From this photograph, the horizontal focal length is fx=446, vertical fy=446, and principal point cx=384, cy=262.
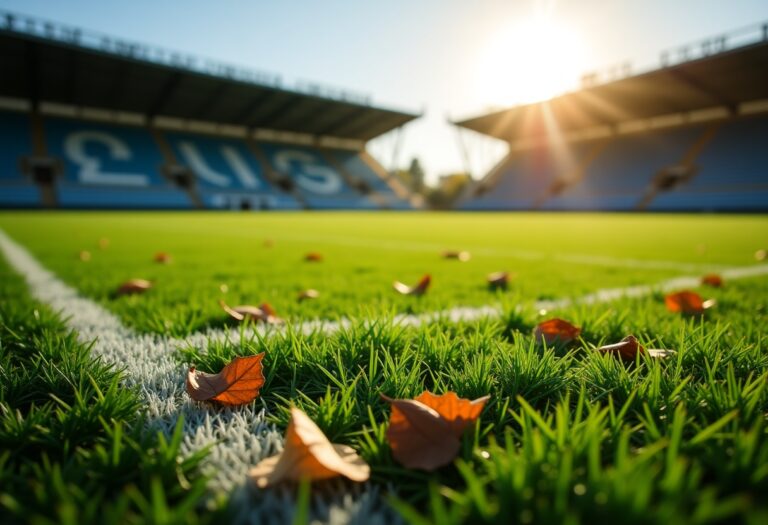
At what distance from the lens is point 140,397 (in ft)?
3.11

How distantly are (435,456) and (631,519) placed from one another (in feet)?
0.94

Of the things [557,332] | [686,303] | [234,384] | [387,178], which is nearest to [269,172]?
[387,178]

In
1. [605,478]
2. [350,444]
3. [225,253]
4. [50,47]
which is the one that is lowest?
[225,253]

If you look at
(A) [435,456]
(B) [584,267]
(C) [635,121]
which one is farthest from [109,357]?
(C) [635,121]

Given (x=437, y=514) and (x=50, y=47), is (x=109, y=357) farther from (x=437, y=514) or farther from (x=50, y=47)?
(x=50, y=47)

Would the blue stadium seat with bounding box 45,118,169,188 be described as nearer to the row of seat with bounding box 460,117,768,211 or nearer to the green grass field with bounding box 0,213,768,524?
the row of seat with bounding box 460,117,768,211

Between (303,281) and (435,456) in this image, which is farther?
(303,281)

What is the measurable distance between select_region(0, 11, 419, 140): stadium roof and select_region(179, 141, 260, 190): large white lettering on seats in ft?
7.50

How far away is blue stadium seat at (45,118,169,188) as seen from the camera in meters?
26.2

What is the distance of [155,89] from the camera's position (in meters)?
26.1

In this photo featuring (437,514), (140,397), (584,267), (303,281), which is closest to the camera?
(437,514)

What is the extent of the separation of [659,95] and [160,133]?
105ft

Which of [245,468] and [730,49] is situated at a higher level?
Result: [730,49]

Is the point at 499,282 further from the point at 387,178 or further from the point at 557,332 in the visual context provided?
the point at 387,178
